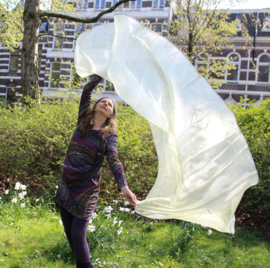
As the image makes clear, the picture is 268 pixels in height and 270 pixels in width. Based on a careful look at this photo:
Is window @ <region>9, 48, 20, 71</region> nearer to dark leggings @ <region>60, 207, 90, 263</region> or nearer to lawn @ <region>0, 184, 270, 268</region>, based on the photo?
lawn @ <region>0, 184, 270, 268</region>

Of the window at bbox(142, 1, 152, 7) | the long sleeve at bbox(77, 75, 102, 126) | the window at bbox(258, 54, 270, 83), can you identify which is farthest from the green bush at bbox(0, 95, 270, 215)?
the window at bbox(142, 1, 152, 7)

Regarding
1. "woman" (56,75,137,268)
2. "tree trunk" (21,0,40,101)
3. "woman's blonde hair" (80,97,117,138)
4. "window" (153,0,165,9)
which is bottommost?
"woman" (56,75,137,268)

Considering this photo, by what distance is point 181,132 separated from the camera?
2.22 metres

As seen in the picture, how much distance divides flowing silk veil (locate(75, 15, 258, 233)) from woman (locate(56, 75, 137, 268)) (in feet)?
1.09

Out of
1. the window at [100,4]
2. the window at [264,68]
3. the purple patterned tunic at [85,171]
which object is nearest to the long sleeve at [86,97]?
the purple patterned tunic at [85,171]

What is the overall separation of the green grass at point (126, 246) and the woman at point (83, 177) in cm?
92

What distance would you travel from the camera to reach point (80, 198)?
92.2 inches

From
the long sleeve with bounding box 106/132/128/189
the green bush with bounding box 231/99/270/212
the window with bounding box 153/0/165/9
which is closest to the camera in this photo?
the long sleeve with bounding box 106/132/128/189

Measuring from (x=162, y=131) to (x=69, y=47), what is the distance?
25.7 metres

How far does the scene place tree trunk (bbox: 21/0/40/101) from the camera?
8.85 metres

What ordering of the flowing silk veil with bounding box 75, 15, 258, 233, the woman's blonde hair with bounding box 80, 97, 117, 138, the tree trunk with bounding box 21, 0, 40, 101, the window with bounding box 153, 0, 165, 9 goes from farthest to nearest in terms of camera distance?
the window with bounding box 153, 0, 165, 9 < the tree trunk with bounding box 21, 0, 40, 101 < the woman's blonde hair with bounding box 80, 97, 117, 138 < the flowing silk veil with bounding box 75, 15, 258, 233

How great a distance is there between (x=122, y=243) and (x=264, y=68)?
2298 centimetres

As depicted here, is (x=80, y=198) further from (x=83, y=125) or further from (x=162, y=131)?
(x=162, y=131)

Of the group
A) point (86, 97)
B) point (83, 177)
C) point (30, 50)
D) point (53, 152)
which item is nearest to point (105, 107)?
point (86, 97)
